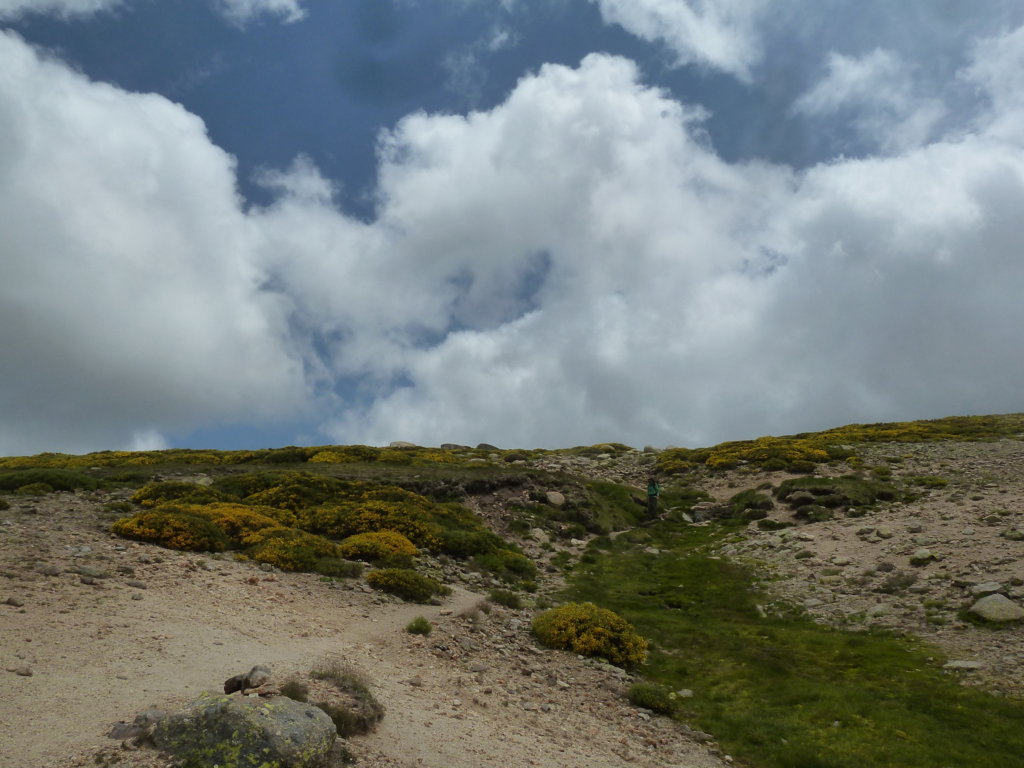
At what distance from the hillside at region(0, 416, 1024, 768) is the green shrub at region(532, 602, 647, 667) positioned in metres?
0.58

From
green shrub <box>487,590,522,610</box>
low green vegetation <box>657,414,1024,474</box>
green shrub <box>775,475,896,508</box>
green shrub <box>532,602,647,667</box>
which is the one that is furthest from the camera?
low green vegetation <box>657,414,1024,474</box>

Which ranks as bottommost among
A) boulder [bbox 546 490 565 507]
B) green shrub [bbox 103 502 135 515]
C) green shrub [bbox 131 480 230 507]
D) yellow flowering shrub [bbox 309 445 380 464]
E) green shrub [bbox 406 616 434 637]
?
green shrub [bbox 406 616 434 637]

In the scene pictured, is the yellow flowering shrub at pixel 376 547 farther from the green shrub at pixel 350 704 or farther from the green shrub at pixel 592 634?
the green shrub at pixel 350 704

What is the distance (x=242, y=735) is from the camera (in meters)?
8.20

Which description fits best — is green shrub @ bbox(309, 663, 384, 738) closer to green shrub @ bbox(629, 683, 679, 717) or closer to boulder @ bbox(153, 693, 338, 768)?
boulder @ bbox(153, 693, 338, 768)

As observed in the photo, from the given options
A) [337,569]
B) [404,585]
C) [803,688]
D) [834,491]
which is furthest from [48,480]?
[834,491]

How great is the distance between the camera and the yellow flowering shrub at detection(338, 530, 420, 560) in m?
23.6

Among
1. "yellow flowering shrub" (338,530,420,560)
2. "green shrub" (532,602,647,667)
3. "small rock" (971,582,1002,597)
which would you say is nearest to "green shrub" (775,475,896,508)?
"small rock" (971,582,1002,597)

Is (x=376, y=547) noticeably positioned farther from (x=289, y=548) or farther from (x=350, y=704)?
(x=350, y=704)

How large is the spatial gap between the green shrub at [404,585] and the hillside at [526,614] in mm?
440

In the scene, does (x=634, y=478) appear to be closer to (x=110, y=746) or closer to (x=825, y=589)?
(x=825, y=589)

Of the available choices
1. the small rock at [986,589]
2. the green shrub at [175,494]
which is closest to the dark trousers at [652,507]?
the small rock at [986,589]

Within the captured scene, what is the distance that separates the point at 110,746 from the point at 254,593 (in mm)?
9736

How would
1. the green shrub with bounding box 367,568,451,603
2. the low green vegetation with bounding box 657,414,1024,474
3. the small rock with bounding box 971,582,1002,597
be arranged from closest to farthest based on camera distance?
1. the small rock with bounding box 971,582,1002,597
2. the green shrub with bounding box 367,568,451,603
3. the low green vegetation with bounding box 657,414,1024,474
